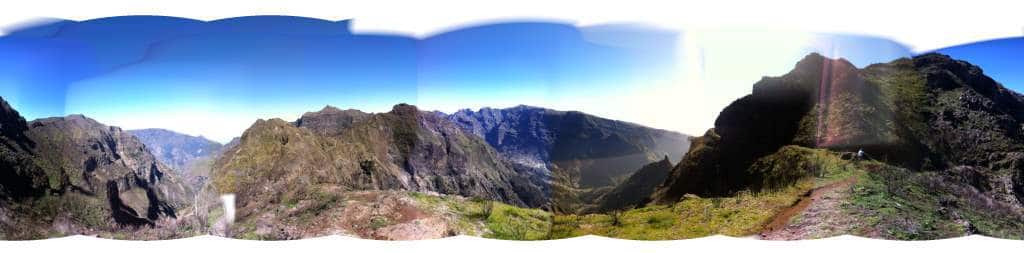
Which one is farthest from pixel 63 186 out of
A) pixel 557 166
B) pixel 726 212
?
pixel 726 212

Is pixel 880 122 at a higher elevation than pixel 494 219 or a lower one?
higher

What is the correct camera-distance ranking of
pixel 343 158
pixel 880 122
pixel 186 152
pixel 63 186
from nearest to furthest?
pixel 880 122
pixel 63 186
pixel 186 152
pixel 343 158

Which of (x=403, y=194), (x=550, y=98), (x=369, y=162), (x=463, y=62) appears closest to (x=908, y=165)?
(x=550, y=98)

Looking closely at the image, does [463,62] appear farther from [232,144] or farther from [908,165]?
[908,165]

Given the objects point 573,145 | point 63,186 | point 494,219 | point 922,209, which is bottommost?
point 494,219

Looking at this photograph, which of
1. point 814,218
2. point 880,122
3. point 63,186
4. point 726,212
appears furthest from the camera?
point 63,186

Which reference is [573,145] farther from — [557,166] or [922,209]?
[922,209]

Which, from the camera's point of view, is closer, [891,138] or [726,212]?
[726,212]

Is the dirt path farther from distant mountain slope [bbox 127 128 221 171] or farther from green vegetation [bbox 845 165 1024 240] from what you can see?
distant mountain slope [bbox 127 128 221 171]
